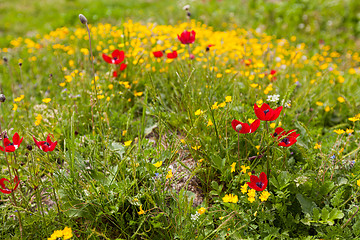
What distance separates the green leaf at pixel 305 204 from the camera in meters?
1.55

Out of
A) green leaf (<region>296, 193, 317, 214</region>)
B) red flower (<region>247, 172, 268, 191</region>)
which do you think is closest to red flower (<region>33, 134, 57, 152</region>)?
red flower (<region>247, 172, 268, 191</region>)

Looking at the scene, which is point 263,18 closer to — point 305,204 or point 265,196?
point 305,204

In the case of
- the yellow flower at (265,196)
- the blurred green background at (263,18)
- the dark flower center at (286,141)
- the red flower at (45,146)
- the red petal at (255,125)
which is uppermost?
the blurred green background at (263,18)

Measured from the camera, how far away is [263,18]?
6371 mm

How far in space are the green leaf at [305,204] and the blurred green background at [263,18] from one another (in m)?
4.30

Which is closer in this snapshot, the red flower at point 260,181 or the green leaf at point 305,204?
the red flower at point 260,181

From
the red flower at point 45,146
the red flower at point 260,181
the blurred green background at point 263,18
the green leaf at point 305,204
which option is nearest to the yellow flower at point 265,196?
the red flower at point 260,181

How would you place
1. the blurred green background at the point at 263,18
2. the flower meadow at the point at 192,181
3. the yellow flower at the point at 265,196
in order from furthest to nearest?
the blurred green background at the point at 263,18 < the flower meadow at the point at 192,181 < the yellow flower at the point at 265,196

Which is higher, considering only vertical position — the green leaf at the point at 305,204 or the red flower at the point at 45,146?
the red flower at the point at 45,146

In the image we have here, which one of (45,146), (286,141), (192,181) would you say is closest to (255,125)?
(286,141)

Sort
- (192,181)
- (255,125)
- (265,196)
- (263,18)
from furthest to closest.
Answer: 1. (263,18)
2. (192,181)
3. (255,125)
4. (265,196)

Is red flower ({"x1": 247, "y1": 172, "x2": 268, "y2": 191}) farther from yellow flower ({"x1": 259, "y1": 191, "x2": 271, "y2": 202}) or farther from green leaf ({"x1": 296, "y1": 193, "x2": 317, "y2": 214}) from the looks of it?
green leaf ({"x1": 296, "y1": 193, "x2": 317, "y2": 214})

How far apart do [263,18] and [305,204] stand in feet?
18.5

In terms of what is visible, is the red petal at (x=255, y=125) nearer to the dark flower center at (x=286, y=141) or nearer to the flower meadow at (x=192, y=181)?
the flower meadow at (x=192, y=181)
